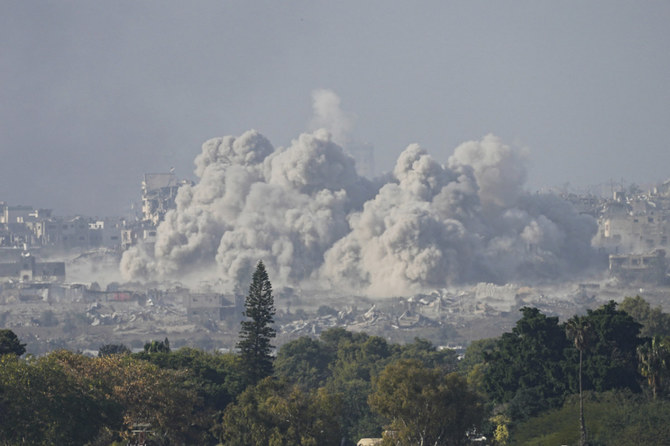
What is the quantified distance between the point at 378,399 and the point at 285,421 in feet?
14.0

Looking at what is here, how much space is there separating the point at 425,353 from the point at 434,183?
2454 inches

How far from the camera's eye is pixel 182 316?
169 metres

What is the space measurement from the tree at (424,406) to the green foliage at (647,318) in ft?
113

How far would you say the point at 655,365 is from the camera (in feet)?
211

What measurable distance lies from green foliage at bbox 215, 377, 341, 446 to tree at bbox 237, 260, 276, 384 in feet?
40.8

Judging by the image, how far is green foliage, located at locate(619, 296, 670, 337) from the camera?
92000 mm

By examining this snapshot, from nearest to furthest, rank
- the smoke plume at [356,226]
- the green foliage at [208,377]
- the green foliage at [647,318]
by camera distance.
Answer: the green foliage at [208,377] → the green foliage at [647,318] → the smoke plume at [356,226]

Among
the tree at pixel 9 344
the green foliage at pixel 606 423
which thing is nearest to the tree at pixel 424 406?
the green foliage at pixel 606 423

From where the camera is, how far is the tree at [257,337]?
74812mm

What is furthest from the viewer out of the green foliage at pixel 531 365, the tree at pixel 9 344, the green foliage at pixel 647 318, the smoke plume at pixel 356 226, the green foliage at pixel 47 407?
the smoke plume at pixel 356 226

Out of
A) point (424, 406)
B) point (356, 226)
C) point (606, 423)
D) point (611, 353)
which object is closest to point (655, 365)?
point (606, 423)

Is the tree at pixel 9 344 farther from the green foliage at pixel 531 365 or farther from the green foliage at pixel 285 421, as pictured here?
the green foliage at pixel 531 365

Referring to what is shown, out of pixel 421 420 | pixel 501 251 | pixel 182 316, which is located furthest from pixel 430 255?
pixel 421 420

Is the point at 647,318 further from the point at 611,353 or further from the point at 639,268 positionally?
the point at 639,268
